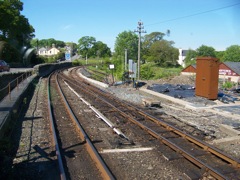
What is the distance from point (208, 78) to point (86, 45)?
Result: 14855 centimetres

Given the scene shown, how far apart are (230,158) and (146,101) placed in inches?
342

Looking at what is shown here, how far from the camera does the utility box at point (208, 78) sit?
17125 millimetres

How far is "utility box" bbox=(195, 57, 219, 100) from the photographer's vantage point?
1712cm

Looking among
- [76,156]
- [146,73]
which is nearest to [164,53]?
[146,73]

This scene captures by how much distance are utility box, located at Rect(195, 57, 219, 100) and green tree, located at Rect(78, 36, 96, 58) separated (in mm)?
144236

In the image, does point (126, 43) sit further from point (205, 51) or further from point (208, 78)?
point (208, 78)

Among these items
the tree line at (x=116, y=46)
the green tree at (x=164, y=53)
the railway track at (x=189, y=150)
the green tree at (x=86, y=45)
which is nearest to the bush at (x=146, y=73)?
the tree line at (x=116, y=46)

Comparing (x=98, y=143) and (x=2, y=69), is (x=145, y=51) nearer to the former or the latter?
(x=2, y=69)

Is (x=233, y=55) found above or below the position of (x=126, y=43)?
below

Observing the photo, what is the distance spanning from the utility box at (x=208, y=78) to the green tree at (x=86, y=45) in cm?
14424

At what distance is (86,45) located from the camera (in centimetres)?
16188

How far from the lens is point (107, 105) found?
15258 millimetres

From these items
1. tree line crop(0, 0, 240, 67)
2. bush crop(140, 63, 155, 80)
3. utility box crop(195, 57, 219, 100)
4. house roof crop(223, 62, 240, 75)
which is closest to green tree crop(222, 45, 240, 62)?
tree line crop(0, 0, 240, 67)

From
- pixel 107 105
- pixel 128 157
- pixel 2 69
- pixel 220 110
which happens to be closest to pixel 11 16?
pixel 2 69
